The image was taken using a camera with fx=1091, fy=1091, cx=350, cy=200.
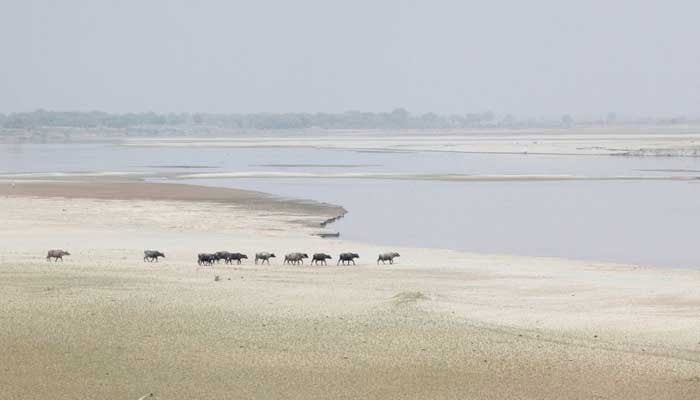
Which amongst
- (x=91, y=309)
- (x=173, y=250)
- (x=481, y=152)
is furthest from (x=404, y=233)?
(x=481, y=152)

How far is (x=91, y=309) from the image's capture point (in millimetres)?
14648

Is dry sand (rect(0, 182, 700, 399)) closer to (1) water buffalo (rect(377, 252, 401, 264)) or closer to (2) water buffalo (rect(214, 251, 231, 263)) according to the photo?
(1) water buffalo (rect(377, 252, 401, 264))

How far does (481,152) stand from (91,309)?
8984cm

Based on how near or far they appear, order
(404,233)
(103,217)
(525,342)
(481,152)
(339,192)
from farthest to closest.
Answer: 1. (481,152)
2. (339,192)
3. (103,217)
4. (404,233)
5. (525,342)

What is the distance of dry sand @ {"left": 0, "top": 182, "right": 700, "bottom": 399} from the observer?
1128 centimetres

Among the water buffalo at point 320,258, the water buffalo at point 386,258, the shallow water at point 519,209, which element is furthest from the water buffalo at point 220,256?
the shallow water at point 519,209

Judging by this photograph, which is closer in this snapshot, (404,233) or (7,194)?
(404,233)

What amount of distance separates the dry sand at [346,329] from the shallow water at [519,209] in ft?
17.8

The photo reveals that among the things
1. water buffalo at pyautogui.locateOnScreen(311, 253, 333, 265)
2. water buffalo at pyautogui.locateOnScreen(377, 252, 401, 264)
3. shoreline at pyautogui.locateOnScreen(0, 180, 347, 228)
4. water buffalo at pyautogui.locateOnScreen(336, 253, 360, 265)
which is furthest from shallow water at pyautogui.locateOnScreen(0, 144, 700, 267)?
water buffalo at pyautogui.locateOnScreen(311, 253, 333, 265)

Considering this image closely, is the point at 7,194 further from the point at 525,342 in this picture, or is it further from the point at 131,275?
the point at 525,342

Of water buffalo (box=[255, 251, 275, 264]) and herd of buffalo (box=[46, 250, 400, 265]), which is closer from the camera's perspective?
herd of buffalo (box=[46, 250, 400, 265])

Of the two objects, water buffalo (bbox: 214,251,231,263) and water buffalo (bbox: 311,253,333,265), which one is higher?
water buffalo (bbox: 214,251,231,263)

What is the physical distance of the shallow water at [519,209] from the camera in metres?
29.8

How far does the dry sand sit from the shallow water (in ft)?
17.8
